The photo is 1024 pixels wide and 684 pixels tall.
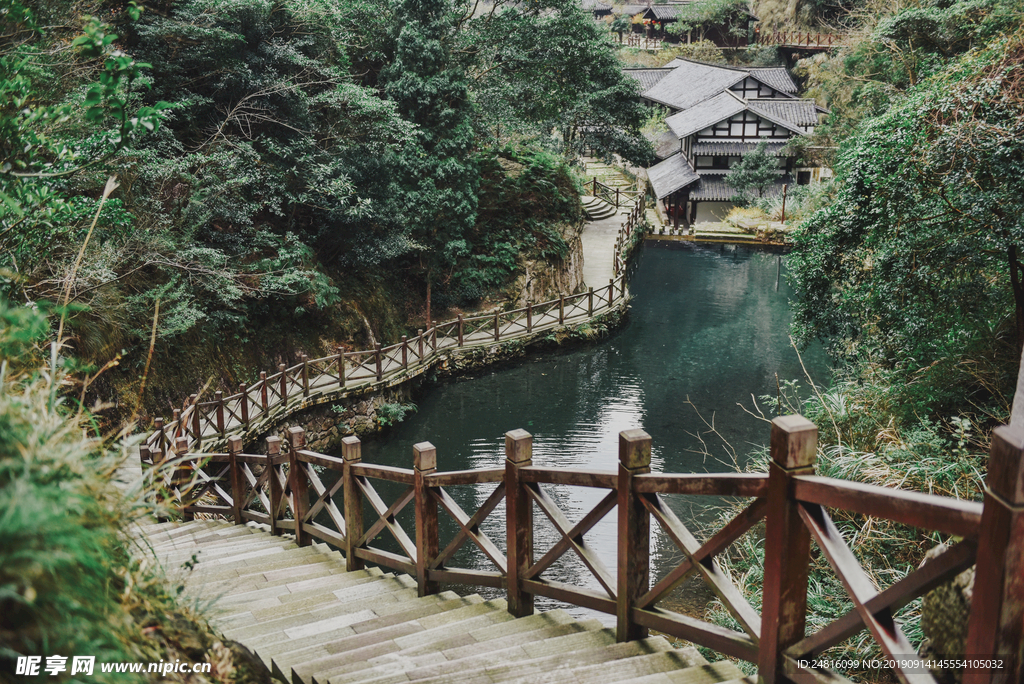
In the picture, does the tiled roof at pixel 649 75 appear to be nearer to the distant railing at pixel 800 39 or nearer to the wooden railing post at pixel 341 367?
the distant railing at pixel 800 39

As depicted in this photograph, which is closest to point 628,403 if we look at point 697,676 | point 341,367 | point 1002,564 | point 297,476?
point 341,367

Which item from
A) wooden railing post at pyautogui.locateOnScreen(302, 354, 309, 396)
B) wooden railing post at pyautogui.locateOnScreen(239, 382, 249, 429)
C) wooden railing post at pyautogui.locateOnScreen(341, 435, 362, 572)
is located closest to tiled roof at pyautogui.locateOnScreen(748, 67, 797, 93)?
wooden railing post at pyautogui.locateOnScreen(302, 354, 309, 396)

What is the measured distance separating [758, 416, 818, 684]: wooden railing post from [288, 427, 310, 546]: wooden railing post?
13.1 feet

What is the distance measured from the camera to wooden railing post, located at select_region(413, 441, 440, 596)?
4121 millimetres

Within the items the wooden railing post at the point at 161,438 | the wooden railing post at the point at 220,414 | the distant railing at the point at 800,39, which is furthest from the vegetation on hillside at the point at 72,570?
the distant railing at the point at 800,39

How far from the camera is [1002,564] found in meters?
1.65

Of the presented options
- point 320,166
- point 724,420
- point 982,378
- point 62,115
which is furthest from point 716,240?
point 62,115

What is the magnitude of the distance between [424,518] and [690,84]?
38.8 metres

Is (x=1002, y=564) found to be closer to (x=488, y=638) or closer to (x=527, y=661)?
(x=527, y=661)

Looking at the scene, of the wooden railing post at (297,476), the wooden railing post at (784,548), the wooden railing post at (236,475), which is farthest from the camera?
the wooden railing post at (236,475)

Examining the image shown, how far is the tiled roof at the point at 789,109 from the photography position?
31594 millimetres

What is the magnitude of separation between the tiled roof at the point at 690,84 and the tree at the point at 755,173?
5.62 metres

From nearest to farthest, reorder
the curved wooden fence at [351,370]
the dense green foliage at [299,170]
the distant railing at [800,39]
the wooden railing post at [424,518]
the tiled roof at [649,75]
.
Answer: the wooden railing post at [424,518] < the dense green foliage at [299,170] < the curved wooden fence at [351,370] < the distant railing at [800,39] < the tiled roof at [649,75]

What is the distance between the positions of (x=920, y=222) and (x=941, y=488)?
4.24m
